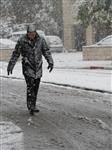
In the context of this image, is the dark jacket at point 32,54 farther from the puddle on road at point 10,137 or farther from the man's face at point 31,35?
the puddle on road at point 10,137

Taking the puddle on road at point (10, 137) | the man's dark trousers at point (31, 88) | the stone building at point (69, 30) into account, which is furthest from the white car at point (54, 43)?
the puddle on road at point (10, 137)

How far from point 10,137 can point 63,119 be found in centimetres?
189

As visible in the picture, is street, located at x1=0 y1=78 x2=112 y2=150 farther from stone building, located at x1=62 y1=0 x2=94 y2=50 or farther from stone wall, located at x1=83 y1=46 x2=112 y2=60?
stone building, located at x1=62 y1=0 x2=94 y2=50

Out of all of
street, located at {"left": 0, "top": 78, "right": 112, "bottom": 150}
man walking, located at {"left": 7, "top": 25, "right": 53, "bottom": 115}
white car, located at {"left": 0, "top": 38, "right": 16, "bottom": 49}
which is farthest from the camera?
white car, located at {"left": 0, "top": 38, "right": 16, "bottom": 49}

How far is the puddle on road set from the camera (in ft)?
26.5

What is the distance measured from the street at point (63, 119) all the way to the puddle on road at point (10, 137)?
99 mm

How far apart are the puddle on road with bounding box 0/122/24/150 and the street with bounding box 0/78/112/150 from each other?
10 cm

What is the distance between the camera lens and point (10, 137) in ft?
28.7

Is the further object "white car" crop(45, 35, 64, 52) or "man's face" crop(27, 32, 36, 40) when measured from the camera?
"white car" crop(45, 35, 64, 52)

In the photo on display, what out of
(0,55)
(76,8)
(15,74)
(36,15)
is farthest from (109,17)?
(36,15)

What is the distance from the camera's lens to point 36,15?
42.6 m

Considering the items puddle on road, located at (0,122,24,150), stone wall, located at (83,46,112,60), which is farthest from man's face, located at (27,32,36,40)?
stone wall, located at (83,46,112,60)

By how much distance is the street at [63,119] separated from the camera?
8312 millimetres

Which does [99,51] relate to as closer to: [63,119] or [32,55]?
[32,55]
